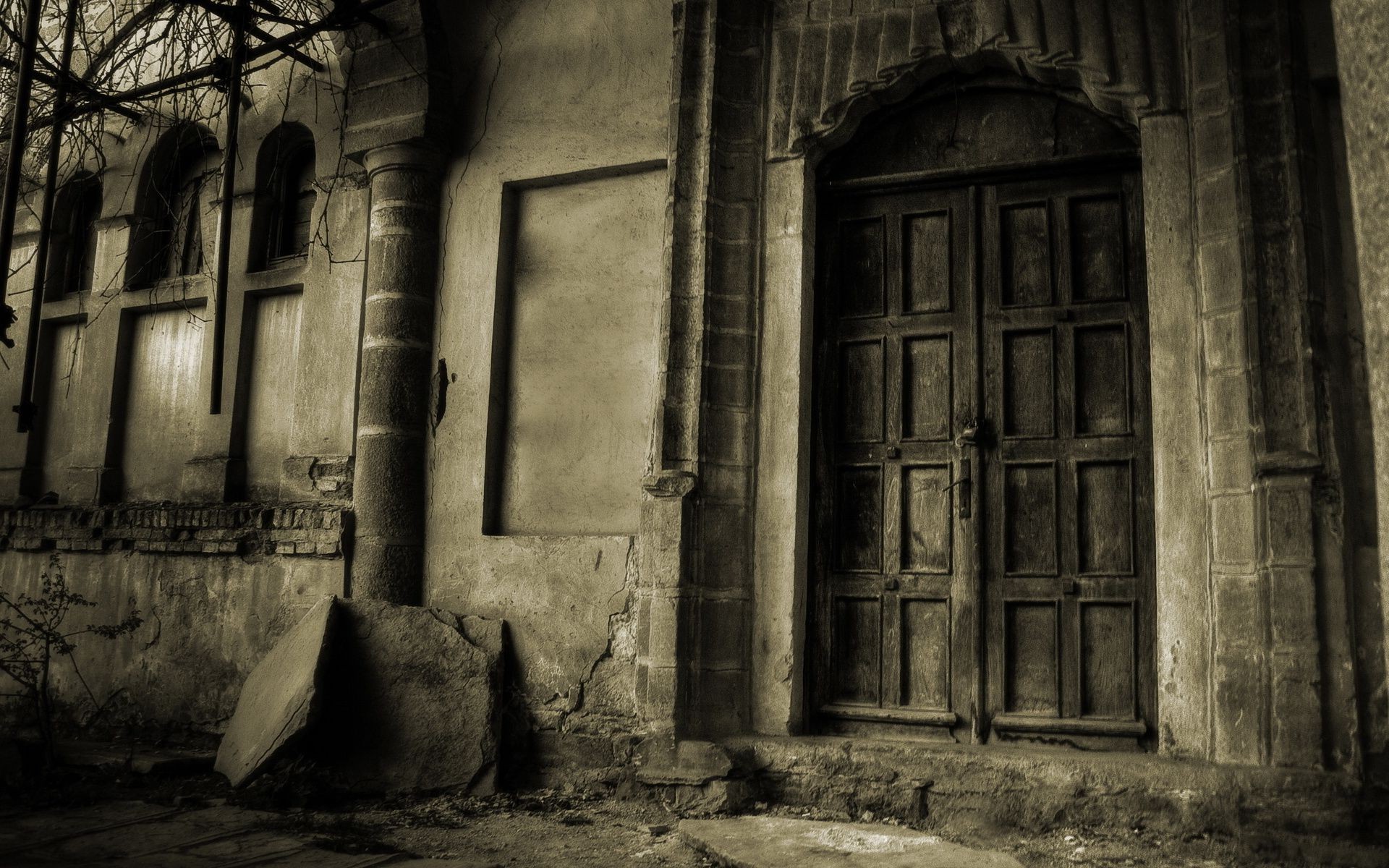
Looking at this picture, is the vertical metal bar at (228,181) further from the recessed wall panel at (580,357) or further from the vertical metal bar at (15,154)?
the recessed wall panel at (580,357)

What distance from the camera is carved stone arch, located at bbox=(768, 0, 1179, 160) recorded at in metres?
4.52

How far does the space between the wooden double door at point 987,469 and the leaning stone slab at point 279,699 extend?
89.4 inches

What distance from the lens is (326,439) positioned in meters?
6.19

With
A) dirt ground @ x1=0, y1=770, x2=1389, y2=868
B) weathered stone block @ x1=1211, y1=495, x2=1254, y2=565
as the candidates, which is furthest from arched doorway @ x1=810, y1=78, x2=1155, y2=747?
dirt ground @ x1=0, y1=770, x2=1389, y2=868

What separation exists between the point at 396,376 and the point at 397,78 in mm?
1675

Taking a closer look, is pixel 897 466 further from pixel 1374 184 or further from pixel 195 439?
pixel 195 439

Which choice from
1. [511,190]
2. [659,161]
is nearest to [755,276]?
[659,161]

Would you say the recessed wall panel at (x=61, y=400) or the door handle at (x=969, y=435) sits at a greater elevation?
the recessed wall panel at (x=61, y=400)

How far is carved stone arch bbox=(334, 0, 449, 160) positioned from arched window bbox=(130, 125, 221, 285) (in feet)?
5.20

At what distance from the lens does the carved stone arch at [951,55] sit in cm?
452

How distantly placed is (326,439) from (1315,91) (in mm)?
5147

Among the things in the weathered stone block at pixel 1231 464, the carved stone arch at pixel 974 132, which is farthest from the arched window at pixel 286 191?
the weathered stone block at pixel 1231 464

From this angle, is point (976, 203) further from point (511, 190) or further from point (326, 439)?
point (326, 439)

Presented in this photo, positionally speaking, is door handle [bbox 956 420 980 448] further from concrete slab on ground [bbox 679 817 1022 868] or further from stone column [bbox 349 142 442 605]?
stone column [bbox 349 142 442 605]
